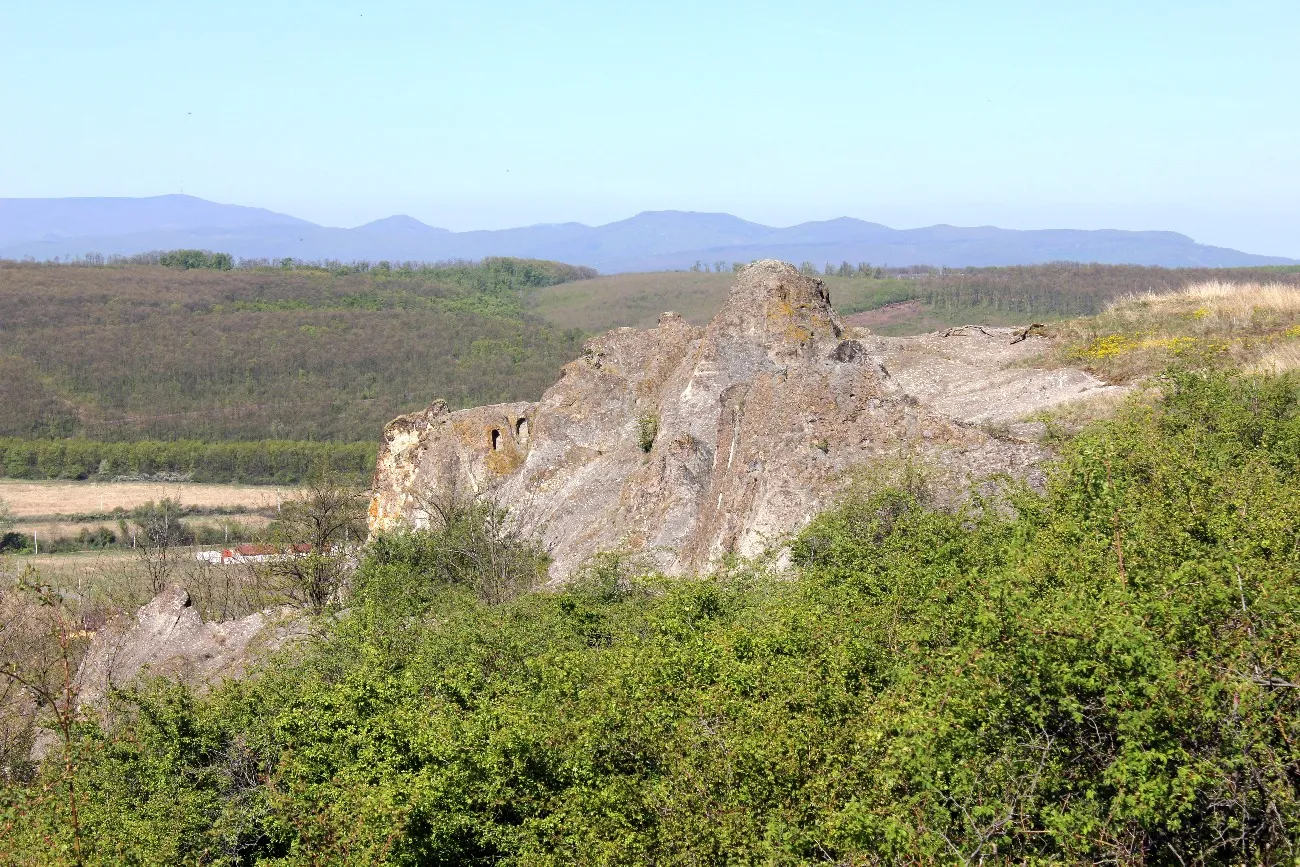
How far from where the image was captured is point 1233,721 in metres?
11.9

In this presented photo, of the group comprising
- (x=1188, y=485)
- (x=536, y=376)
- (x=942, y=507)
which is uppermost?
(x=1188, y=485)

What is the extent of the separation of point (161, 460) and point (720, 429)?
144 meters

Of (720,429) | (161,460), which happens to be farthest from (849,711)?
(161,460)

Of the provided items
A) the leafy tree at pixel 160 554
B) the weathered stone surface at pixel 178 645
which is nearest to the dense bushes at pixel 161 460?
the leafy tree at pixel 160 554

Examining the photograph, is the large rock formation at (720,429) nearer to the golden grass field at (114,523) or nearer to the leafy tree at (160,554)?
the leafy tree at (160,554)

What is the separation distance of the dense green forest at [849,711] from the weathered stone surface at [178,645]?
7595 mm

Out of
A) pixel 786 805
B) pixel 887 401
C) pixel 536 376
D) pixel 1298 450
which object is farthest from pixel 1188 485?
pixel 536 376

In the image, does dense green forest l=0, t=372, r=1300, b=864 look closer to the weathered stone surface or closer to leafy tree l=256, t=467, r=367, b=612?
the weathered stone surface

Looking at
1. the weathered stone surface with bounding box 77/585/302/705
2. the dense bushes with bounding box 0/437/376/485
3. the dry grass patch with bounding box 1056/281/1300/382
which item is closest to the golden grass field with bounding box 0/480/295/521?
the dense bushes with bounding box 0/437/376/485

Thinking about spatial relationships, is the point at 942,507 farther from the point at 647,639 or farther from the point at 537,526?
the point at 537,526

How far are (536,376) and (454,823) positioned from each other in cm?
16523

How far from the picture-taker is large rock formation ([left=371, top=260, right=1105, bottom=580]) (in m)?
31.3

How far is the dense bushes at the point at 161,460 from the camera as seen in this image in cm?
15762

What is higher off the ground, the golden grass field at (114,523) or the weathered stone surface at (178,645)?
the weathered stone surface at (178,645)
